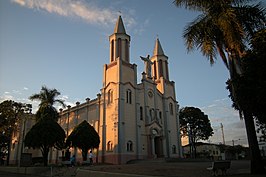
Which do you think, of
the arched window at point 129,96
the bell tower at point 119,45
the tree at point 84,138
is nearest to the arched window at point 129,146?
the arched window at point 129,96

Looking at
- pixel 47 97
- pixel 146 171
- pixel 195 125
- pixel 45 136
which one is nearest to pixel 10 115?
pixel 47 97

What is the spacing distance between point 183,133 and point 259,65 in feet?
148

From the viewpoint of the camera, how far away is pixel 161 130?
128 feet

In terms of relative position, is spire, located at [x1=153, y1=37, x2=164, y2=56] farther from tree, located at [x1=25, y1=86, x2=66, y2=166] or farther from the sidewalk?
the sidewalk

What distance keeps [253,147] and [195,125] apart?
41.3m

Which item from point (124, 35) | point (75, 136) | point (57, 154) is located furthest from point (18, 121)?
point (124, 35)

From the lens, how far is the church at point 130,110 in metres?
34.3

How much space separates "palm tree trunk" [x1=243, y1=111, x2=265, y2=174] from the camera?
1388cm

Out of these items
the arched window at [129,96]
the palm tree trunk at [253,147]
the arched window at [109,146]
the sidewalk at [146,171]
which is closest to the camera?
the palm tree trunk at [253,147]

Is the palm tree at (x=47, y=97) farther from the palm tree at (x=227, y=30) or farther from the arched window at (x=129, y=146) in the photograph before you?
the palm tree at (x=227, y=30)

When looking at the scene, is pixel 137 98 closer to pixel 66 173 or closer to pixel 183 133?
pixel 66 173

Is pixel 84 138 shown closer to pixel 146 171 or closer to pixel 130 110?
pixel 130 110

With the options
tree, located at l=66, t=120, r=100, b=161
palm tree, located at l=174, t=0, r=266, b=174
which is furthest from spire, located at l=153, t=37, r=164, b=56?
palm tree, located at l=174, t=0, r=266, b=174

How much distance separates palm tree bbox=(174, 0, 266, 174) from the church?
19.1 m
